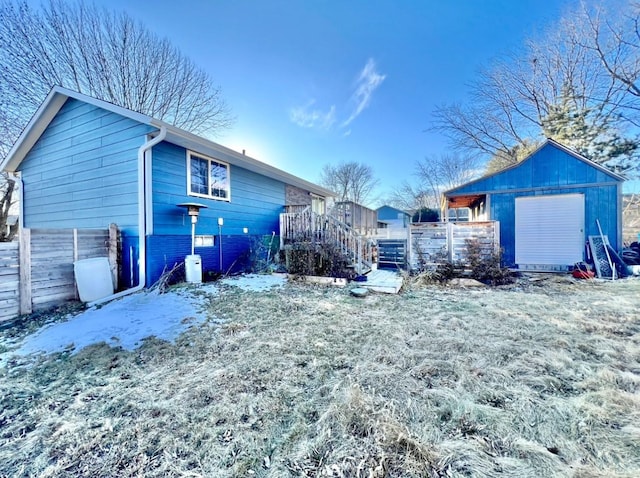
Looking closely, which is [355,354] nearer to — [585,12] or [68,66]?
[68,66]

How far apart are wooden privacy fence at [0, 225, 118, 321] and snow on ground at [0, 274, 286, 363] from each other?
835mm

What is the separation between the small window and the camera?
704cm

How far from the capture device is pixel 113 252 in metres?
5.68

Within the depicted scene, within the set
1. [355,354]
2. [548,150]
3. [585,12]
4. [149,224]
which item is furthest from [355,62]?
[355,354]

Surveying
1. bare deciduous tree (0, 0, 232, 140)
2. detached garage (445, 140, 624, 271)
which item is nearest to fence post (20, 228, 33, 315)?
bare deciduous tree (0, 0, 232, 140)

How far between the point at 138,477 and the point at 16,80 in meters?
13.4

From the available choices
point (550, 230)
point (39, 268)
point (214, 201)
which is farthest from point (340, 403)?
point (550, 230)

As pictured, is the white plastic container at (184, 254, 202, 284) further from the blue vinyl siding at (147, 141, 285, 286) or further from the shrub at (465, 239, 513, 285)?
the shrub at (465, 239, 513, 285)

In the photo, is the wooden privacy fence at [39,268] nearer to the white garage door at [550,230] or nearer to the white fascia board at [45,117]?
the white fascia board at [45,117]

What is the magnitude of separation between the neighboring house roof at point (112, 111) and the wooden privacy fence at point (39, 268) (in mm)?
2594

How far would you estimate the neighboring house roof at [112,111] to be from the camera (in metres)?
5.73

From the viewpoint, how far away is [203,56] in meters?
10.8

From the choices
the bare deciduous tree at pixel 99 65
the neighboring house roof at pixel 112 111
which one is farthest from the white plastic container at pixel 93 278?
the bare deciduous tree at pixel 99 65

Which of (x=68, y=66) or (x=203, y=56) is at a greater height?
(x=203, y=56)
